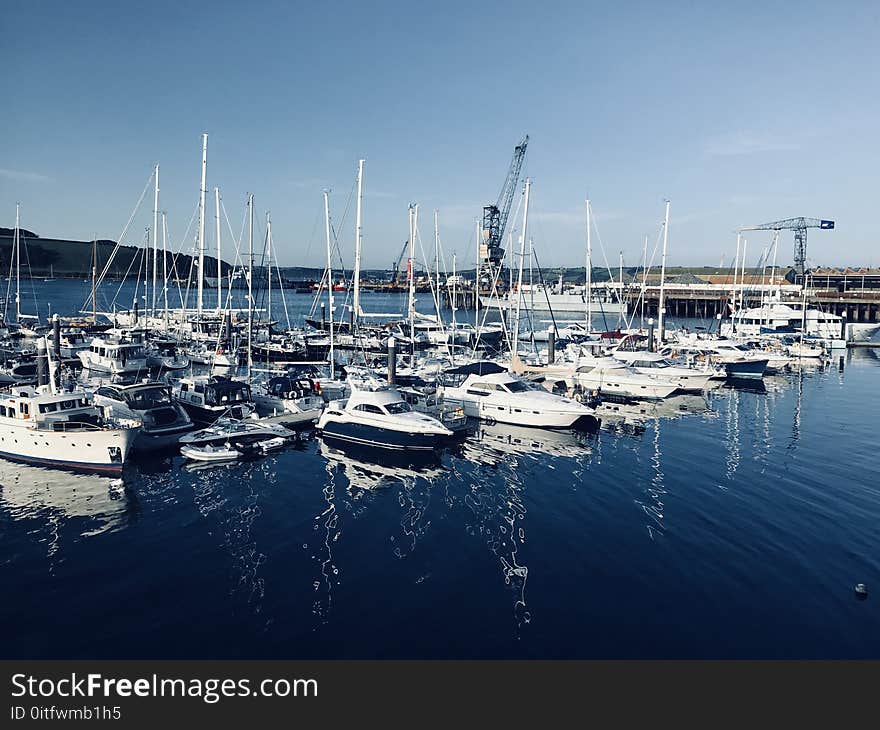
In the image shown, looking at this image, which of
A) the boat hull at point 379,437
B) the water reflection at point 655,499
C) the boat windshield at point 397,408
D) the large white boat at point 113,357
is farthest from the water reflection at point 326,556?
the large white boat at point 113,357

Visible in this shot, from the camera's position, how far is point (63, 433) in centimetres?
2939

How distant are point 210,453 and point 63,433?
259 inches

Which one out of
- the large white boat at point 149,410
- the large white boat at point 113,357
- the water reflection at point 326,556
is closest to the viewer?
the water reflection at point 326,556

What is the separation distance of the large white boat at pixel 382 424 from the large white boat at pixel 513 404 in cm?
550

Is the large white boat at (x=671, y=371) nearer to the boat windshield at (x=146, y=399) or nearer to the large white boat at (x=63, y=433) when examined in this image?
the boat windshield at (x=146, y=399)

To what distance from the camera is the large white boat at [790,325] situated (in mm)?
86938

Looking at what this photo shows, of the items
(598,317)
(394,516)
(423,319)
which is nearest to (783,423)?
(394,516)

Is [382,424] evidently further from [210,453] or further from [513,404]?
[513,404]

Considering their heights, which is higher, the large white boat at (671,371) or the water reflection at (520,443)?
the large white boat at (671,371)

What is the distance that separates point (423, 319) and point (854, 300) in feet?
267

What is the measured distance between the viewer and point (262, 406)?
4078 cm

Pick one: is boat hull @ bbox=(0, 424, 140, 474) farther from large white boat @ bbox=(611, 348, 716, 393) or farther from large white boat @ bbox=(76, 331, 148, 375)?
large white boat @ bbox=(611, 348, 716, 393)

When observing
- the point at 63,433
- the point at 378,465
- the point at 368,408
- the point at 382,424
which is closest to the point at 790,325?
the point at 368,408
